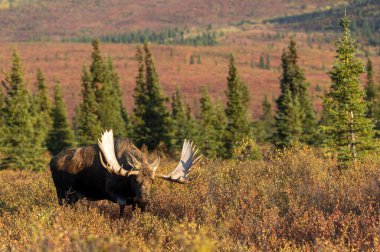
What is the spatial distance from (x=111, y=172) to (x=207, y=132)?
34.0 m

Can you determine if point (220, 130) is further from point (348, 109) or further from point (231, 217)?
point (231, 217)

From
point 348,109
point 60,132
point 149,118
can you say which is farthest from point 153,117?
point 348,109

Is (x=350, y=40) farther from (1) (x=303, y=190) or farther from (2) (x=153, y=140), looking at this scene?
(2) (x=153, y=140)

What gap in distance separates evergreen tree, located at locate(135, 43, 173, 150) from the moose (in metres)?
31.6

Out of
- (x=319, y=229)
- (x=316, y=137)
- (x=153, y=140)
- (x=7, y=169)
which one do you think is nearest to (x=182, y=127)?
(x=153, y=140)

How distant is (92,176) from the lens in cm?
940

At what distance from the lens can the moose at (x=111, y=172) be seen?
8.32m

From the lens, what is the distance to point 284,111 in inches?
1444

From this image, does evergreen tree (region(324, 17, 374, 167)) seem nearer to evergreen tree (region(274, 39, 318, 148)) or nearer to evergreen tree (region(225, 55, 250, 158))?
evergreen tree (region(274, 39, 318, 148))

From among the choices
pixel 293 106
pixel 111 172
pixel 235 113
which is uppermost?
pixel 111 172

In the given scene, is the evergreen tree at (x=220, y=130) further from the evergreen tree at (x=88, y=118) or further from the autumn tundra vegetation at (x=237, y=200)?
the autumn tundra vegetation at (x=237, y=200)

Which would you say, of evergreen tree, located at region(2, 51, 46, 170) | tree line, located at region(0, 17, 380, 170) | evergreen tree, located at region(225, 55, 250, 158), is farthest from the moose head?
evergreen tree, located at region(225, 55, 250, 158)

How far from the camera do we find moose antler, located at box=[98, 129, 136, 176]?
827 centimetres

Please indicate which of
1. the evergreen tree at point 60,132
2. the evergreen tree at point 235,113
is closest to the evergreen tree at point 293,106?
the evergreen tree at point 235,113
